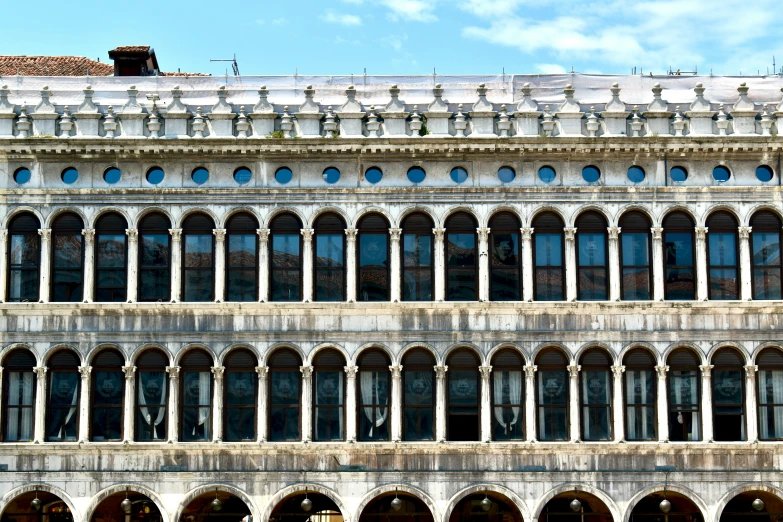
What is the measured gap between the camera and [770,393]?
33938mm

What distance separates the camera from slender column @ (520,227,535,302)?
34125 mm

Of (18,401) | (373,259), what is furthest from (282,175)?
(18,401)

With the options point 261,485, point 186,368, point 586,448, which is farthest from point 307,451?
point 586,448

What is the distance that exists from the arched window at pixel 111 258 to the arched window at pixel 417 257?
727cm

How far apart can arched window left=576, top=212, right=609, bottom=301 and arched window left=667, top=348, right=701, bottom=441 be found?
2.49 m

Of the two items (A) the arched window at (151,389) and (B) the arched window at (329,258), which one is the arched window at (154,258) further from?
(B) the arched window at (329,258)

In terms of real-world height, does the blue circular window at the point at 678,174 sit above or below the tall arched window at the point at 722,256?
above

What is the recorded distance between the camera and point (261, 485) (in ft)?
110

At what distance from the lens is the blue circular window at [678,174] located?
34781mm

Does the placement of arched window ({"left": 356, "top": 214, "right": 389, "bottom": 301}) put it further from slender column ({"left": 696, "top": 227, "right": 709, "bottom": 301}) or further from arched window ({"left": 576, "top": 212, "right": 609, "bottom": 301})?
slender column ({"left": 696, "top": 227, "right": 709, "bottom": 301})

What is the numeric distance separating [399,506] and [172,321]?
7.46 meters

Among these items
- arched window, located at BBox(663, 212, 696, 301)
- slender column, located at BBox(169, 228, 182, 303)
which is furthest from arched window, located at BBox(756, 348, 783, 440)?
slender column, located at BBox(169, 228, 182, 303)

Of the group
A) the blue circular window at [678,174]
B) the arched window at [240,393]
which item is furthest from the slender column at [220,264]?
the blue circular window at [678,174]

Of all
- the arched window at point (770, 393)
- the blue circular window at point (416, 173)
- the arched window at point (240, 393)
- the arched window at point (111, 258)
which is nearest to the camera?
A: the arched window at point (770, 393)
